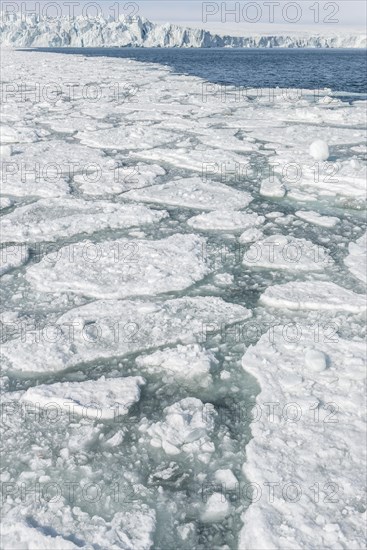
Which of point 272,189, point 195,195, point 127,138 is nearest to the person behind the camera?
point 195,195

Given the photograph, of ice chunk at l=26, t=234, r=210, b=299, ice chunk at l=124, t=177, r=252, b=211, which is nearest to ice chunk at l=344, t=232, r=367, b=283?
ice chunk at l=26, t=234, r=210, b=299


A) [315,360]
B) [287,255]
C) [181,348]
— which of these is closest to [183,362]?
[181,348]

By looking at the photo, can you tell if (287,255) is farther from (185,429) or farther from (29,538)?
(29,538)

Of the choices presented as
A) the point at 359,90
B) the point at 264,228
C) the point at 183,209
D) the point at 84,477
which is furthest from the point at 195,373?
the point at 359,90

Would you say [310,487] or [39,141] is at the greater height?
[39,141]

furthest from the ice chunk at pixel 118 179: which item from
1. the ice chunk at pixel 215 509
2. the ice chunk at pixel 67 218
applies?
the ice chunk at pixel 215 509

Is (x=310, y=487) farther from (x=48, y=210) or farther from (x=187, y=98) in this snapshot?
(x=187, y=98)
